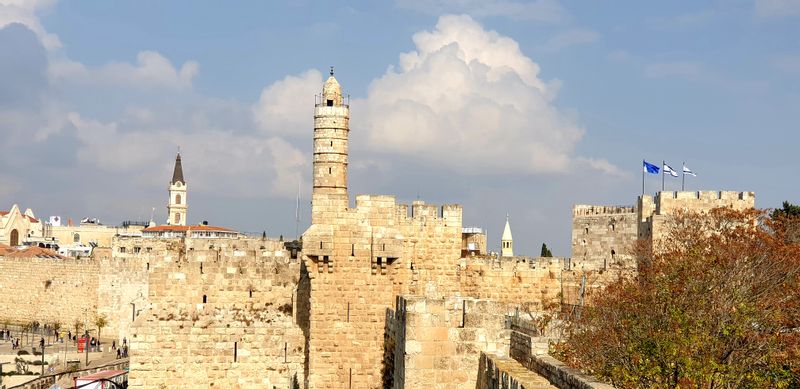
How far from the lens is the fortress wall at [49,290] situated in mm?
54344

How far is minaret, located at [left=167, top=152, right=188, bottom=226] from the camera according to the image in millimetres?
115250

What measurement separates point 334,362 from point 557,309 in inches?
322

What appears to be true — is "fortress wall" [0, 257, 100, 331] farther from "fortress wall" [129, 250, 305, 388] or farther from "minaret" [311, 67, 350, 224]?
"fortress wall" [129, 250, 305, 388]

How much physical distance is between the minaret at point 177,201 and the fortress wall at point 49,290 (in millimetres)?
54450

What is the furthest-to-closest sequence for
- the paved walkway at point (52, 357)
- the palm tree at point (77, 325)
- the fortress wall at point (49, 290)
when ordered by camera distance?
the fortress wall at point (49, 290) < the palm tree at point (77, 325) < the paved walkway at point (52, 357)

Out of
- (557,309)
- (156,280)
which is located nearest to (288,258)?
(156,280)

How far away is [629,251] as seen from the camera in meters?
39.2

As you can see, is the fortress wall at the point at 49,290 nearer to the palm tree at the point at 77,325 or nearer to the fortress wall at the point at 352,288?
the palm tree at the point at 77,325

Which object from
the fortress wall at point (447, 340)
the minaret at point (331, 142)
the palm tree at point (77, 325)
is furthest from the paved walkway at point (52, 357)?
the fortress wall at point (447, 340)

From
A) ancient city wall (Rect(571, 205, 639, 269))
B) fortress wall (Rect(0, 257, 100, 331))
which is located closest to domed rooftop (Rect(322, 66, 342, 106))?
ancient city wall (Rect(571, 205, 639, 269))

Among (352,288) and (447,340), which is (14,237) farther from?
(447,340)

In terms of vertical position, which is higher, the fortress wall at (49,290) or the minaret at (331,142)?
the minaret at (331,142)

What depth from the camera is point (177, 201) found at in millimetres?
116000

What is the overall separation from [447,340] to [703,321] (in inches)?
397
